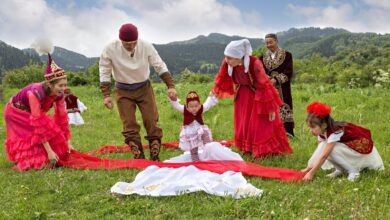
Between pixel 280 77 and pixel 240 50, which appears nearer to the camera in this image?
pixel 240 50

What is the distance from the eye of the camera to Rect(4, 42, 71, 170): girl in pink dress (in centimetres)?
628

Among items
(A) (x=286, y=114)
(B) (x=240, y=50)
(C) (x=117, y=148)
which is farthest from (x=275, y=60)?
(C) (x=117, y=148)

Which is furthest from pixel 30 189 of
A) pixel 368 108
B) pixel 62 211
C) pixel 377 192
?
pixel 368 108

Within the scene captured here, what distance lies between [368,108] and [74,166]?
8254 millimetres

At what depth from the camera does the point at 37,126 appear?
6.29 m

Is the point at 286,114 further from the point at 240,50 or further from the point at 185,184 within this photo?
the point at 185,184

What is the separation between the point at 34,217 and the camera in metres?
4.35

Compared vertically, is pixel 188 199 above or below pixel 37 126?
below

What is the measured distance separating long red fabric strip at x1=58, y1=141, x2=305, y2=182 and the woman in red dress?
0.85 metres

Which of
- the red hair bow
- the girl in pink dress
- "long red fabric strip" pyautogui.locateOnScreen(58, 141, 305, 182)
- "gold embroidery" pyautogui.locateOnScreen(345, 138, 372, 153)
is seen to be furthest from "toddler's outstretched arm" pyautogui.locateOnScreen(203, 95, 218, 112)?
"gold embroidery" pyautogui.locateOnScreen(345, 138, 372, 153)

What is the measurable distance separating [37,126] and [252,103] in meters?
3.40

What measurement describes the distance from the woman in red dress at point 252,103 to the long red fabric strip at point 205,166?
846 millimetres

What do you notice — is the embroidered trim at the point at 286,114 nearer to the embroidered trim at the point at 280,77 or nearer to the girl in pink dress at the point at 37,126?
the embroidered trim at the point at 280,77

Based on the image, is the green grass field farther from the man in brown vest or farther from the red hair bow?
the red hair bow
